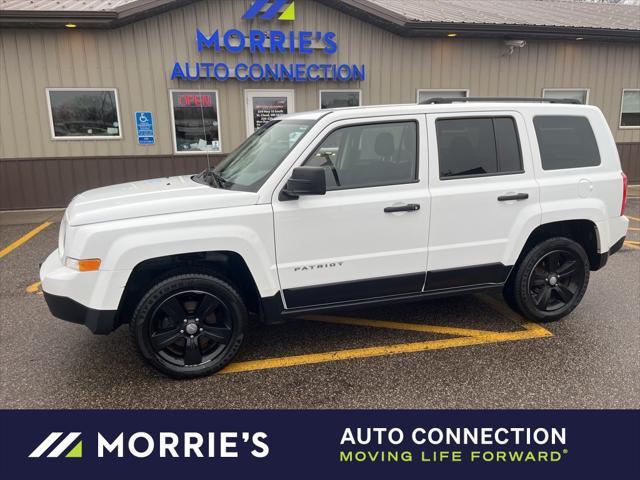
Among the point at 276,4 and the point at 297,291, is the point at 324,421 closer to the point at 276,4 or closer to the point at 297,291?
the point at 297,291

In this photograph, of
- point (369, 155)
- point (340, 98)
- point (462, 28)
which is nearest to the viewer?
point (369, 155)

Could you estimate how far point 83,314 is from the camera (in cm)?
319

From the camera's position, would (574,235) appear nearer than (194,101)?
Yes

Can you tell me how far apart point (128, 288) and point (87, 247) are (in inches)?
17.1

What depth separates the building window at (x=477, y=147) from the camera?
12.5 ft

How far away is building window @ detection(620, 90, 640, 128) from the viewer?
12.8 metres

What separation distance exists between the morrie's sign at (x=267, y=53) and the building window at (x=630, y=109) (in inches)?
295

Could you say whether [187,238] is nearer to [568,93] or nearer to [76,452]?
[76,452]

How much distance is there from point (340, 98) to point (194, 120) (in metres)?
3.36

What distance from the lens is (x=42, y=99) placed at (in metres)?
9.93

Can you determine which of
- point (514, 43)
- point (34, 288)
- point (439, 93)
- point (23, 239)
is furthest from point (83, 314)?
point (514, 43)

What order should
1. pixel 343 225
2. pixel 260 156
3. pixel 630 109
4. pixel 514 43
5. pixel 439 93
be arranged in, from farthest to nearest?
pixel 630 109 < pixel 439 93 < pixel 514 43 < pixel 260 156 < pixel 343 225


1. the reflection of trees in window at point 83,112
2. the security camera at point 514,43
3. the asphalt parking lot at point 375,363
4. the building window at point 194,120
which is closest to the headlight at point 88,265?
the asphalt parking lot at point 375,363

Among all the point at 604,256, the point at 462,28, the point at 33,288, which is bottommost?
the point at 33,288
